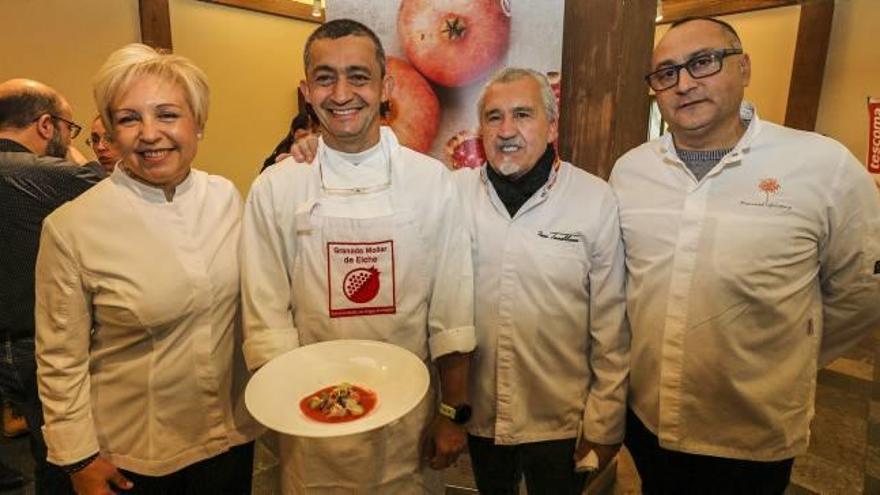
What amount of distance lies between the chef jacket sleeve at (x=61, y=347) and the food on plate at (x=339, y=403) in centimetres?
71

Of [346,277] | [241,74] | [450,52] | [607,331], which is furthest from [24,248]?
[241,74]

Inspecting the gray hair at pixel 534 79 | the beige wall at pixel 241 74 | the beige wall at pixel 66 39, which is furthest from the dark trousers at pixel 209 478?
the beige wall at pixel 241 74

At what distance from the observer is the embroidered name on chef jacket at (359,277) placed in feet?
5.37

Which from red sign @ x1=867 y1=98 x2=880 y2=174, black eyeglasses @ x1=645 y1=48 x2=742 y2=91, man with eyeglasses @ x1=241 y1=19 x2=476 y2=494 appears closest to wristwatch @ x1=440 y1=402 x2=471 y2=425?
man with eyeglasses @ x1=241 y1=19 x2=476 y2=494

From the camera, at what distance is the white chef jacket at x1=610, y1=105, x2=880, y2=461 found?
1642 millimetres

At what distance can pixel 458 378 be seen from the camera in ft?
5.65

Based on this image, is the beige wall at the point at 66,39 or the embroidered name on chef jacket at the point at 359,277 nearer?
the embroidered name on chef jacket at the point at 359,277

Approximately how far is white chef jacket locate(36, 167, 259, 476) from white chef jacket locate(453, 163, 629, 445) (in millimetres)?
896

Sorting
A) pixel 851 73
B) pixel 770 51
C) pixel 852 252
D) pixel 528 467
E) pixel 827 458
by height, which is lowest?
pixel 827 458

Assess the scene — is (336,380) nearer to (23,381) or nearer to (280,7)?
(23,381)

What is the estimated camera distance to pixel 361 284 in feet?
5.41

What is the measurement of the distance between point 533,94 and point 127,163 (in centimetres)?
134

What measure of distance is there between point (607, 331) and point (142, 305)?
1.52 metres

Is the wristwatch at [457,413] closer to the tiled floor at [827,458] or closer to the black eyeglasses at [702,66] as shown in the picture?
the black eyeglasses at [702,66]
